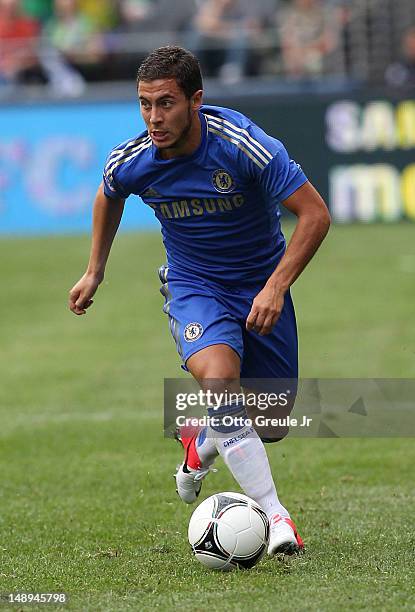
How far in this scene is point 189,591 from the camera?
15.9 feet

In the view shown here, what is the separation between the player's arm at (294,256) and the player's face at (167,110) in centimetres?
56

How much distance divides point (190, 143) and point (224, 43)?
16.0 metres

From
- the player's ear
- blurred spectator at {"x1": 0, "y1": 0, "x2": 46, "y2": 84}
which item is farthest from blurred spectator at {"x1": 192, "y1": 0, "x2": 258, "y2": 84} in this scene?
the player's ear

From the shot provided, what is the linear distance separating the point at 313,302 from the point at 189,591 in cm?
976

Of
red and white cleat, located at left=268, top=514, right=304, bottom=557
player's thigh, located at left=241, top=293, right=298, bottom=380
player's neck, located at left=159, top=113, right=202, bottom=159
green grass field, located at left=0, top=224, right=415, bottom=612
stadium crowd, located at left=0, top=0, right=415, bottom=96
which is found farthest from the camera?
stadium crowd, located at left=0, top=0, right=415, bottom=96

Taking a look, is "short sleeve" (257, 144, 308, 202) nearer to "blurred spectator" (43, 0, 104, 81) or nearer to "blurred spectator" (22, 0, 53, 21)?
"blurred spectator" (43, 0, 104, 81)

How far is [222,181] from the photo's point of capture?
5.60 m

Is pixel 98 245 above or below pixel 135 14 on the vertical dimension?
below

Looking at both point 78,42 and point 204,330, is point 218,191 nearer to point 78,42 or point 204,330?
point 204,330

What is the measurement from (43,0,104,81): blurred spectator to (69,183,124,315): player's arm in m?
15.5

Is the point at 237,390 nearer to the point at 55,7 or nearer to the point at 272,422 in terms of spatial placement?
the point at 272,422

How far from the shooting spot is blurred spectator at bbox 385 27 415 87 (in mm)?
20938

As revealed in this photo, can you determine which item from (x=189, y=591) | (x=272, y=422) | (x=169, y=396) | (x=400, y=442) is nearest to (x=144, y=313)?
(x=169, y=396)

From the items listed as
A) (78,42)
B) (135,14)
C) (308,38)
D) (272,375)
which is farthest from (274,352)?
(135,14)
